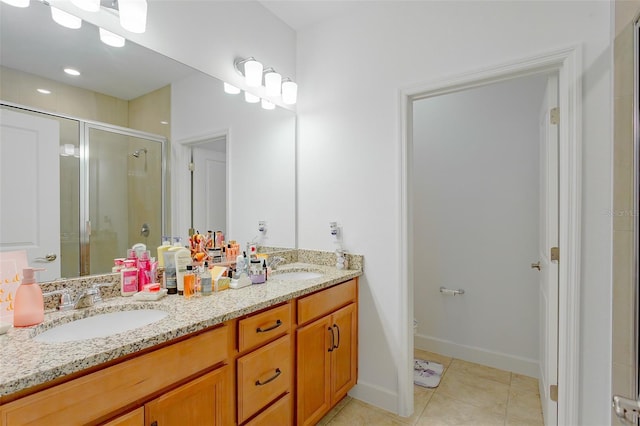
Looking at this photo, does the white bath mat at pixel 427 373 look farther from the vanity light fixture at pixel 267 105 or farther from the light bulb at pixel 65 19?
the light bulb at pixel 65 19

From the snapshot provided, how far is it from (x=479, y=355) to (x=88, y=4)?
340 centimetres

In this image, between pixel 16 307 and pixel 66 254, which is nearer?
pixel 16 307

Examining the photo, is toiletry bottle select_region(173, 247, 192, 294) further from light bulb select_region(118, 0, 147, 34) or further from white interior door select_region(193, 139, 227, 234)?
light bulb select_region(118, 0, 147, 34)

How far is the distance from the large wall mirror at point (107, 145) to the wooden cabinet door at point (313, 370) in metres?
0.86

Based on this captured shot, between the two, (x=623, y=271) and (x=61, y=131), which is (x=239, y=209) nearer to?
(x=61, y=131)

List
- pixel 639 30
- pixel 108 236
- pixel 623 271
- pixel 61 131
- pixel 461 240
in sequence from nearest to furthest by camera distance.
A: pixel 639 30 → pixel 623 271 → pixel 61 131 → pixel 108 236 → pixel 461 240

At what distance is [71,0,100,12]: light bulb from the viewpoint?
1.32 m

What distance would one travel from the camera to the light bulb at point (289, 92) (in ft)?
7.53

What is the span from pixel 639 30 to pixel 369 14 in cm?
150

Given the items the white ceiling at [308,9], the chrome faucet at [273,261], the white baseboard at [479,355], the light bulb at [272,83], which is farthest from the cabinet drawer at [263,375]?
the white ceiling at [308,9]

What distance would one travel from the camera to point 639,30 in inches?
41.0

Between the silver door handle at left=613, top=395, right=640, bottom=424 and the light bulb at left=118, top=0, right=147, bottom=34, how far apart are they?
219cm

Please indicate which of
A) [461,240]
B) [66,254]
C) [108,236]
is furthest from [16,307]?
[461,240]

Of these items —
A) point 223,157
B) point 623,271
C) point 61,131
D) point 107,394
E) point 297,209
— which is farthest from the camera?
point 297,209
